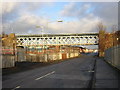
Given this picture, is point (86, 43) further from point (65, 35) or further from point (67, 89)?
point (67, 89)

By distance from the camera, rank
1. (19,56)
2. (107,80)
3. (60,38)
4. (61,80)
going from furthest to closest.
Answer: (60,38) < (19,56) < (61,80) < (107,80)

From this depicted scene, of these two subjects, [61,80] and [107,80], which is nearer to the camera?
[107,80]

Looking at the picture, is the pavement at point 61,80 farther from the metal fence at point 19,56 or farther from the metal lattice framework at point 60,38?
the metal lattice framework at point 60,38

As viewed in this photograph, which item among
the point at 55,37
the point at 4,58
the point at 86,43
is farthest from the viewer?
the point at 55,37

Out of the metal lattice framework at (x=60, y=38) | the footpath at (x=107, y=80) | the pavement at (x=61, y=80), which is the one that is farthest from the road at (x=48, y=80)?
the metal lattice framework at (x=60, y=38)

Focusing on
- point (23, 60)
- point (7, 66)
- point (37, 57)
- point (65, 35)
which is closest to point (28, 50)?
point (23, 60)

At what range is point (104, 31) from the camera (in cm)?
10700

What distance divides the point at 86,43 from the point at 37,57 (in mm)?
80333

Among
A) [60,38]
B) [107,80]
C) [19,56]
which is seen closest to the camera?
[107,80]

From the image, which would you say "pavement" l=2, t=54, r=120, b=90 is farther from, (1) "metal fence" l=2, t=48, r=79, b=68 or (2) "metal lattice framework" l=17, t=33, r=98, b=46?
(2) "metal lattice framework" l=17, t=33, r=98, b=46

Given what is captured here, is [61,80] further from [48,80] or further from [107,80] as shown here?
[107,80]

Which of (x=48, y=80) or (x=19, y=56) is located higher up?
(x=19, y=56)

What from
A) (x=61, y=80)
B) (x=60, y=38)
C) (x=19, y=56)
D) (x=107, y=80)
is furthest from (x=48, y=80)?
(x=60, y=38)

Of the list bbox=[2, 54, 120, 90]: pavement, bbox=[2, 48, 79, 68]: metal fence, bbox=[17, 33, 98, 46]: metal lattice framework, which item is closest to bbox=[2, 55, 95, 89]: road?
bbox=[2, 54, 120, 90]: pavement
